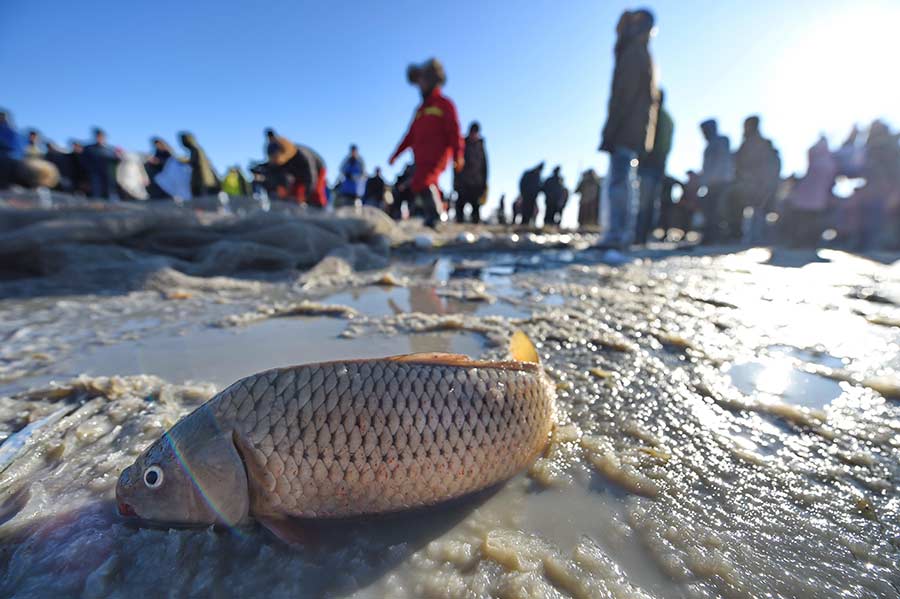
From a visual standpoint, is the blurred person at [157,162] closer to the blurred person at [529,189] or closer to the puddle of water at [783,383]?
the blurred person at [529,189]

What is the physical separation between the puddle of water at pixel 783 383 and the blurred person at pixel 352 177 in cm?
1114

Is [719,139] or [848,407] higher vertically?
[719,139]

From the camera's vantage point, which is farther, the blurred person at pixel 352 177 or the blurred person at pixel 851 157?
the blurred person at pixel 352 177

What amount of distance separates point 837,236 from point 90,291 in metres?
12.7

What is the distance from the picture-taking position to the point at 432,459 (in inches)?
37.4

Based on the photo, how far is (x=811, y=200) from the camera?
7859mm

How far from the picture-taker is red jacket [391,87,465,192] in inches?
247

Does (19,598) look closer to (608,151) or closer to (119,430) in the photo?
(119,430)

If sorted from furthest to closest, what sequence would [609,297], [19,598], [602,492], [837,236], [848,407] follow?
[837,236], [609,297], [848,407], [602,492], [19,598]

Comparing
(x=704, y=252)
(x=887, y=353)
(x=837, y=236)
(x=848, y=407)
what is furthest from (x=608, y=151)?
Answer: (x=837, y=236)

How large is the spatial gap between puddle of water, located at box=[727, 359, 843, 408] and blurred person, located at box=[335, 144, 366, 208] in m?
11.1

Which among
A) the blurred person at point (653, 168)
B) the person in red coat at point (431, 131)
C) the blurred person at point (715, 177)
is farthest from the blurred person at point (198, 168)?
the blurred person at point (715, 177)

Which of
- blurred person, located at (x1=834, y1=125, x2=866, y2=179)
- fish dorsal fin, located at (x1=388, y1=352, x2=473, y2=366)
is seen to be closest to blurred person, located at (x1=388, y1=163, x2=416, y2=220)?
blurred person, located at (x1=834, y1=125, x2=866, y2=179)

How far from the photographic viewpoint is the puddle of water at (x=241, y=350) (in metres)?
1.79
